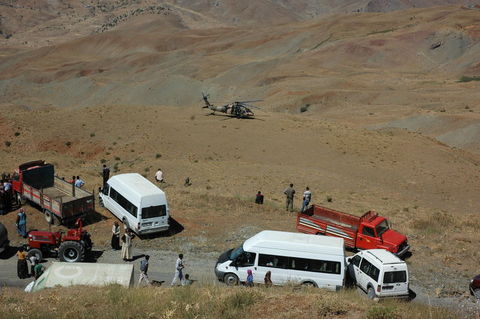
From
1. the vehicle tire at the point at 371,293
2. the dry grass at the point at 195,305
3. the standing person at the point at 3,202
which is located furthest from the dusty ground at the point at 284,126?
the dry grass at the point at 195,305

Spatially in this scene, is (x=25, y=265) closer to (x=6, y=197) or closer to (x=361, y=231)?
(x=6, y=197)

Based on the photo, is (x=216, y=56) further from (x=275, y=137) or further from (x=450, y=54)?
(x=275, y=137)

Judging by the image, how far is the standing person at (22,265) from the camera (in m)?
18.5

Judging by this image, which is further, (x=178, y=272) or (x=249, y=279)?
(x=178, y=272)

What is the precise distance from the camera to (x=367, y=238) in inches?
854

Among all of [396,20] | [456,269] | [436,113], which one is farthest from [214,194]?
[396,20]

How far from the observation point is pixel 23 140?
4525 centimetres

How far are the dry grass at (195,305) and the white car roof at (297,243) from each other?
11.8 ft

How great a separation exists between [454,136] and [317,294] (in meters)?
49.6

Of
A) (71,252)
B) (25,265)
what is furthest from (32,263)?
(71,252)

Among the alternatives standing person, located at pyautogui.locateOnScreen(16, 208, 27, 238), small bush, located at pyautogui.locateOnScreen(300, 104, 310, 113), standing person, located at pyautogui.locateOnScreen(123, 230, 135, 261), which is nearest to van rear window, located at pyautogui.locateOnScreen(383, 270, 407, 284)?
standing person, located at pyautogui.locateOnScreen(123, 230, 135, 261)

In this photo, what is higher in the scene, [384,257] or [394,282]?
[384,257]

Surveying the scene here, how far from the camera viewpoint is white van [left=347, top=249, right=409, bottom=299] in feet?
56.9

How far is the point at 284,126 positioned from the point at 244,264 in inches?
1342
